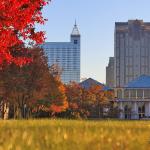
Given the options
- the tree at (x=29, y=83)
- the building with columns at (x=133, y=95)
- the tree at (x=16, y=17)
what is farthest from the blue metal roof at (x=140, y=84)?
the tree at (x=16, y=17)

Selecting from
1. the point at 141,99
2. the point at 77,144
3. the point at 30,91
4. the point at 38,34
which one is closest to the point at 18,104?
the point at 30,91

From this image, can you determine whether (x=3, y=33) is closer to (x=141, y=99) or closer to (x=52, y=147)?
(x=52, y=147)

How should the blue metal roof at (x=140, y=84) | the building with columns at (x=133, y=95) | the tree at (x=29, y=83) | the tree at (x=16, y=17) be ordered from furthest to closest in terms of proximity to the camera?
the building with columns at (x=133, y=95) → the blue metal roof at (x=140, y=84) → the tree at (x=29, y=83) → the tree at (x=16, y=17)

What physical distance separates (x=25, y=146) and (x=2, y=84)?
5685cm

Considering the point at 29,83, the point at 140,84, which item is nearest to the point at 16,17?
the point at 29,83

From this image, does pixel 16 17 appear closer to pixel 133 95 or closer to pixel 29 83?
pixel 29 83

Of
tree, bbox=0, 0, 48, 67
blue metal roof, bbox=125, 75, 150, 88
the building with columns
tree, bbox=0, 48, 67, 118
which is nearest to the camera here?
tree, bbox=0, 0, 48, 67

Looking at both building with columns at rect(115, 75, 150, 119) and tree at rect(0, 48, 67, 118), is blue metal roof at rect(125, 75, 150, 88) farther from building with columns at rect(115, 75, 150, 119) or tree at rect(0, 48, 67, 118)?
tree at rect(0, 48, 67, 118)

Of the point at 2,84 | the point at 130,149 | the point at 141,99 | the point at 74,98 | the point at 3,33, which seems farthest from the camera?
the point at 141,99

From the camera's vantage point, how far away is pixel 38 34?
78.4 feet

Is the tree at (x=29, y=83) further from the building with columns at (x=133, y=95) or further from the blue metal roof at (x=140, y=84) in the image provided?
the building with columns at (x=133, y=95)

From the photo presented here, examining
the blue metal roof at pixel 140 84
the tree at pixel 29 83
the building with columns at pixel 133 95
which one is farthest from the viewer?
the building with columns at pixel 133 95

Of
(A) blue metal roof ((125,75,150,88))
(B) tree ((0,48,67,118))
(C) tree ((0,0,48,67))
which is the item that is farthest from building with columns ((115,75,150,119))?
(C) tree ((0,0,48,67))

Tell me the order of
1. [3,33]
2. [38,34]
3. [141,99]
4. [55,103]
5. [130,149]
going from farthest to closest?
[141,99] < [55,103] < [38,34] < [3,33] < [130,149]
